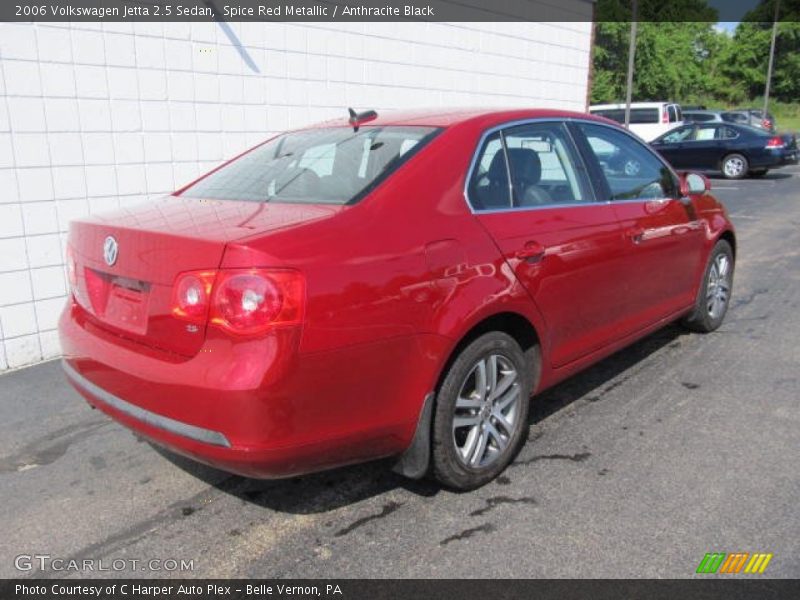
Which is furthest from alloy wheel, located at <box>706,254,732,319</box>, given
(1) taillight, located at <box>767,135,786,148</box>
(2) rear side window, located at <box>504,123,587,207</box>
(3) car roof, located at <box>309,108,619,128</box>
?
(1) taillight, located at <box>767,135,786,148</box>

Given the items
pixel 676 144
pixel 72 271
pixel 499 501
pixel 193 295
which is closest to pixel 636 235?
pixel 499 501

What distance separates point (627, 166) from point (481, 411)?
198 centimetres

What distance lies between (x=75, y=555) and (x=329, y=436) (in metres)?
1.15

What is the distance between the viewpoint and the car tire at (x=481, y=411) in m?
2.85

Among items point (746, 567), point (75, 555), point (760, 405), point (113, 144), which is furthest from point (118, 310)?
point (760, 405)

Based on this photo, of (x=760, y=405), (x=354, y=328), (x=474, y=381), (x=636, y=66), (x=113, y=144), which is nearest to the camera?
(x=354, y=328)

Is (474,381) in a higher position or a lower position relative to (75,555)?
higher

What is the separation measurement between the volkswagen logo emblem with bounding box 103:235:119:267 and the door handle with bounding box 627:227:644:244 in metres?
2.62

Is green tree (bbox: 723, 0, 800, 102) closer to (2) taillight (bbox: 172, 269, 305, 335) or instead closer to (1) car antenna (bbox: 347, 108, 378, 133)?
(1) car antenna (bbox: 347, 108, 378, 133)

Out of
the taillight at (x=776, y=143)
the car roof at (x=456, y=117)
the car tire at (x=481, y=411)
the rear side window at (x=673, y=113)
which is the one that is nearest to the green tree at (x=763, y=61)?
the rear side window at (x=673, y=113)

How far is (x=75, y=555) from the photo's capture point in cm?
269

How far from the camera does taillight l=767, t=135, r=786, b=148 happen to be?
1812cm

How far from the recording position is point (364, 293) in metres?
2.44

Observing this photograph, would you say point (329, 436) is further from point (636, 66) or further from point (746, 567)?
point (636, 66)
